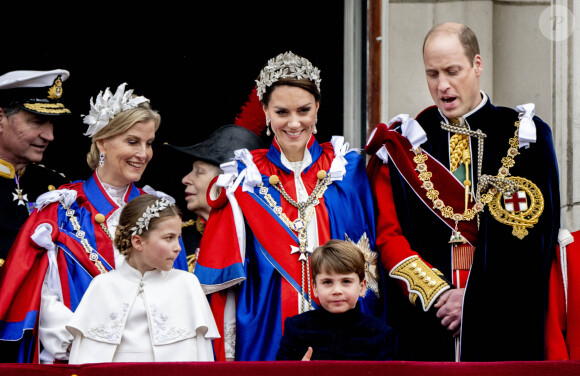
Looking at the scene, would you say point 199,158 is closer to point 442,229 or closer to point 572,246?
point 442,229

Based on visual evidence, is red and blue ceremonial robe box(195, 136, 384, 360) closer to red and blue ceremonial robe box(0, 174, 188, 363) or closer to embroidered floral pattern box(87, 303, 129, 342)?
red and blue ceremonial robe box(0, 174, 188, 363)

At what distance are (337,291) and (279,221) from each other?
2.29 feet

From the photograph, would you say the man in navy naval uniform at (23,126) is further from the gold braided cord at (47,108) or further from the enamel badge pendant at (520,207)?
the enamel badge pendant at (520,207)

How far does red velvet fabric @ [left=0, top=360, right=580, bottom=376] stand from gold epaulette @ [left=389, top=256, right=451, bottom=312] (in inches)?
34.2

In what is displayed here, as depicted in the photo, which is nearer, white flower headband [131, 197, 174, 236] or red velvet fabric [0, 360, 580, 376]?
red velvet fabric [0, 360, 580, 376]

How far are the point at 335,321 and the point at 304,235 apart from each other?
667 mm

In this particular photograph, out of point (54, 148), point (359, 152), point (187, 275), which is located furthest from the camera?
point (54, 148)

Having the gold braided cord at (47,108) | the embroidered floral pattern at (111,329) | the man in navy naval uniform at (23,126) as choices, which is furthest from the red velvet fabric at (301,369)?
the gold braided cord at (47,108)

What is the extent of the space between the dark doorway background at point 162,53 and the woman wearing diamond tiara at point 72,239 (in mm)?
1656

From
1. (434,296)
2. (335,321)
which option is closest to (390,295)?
(434,296)

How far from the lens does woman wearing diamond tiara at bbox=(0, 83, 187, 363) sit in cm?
490

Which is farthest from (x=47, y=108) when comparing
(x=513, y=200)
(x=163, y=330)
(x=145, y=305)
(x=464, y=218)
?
(x=513, y=200)

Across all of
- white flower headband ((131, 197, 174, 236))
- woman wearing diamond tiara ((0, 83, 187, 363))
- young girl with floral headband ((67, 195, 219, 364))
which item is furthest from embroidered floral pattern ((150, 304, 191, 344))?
woman wearing diamond tiara ((0, 83, 187, 363))

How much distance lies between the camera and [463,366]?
3.98 m
